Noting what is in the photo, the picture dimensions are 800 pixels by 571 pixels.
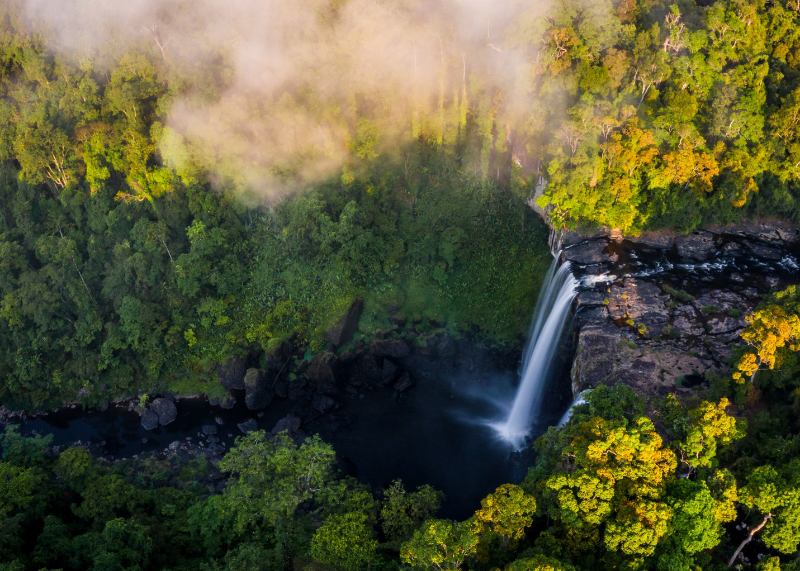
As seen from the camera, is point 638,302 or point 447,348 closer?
point 638,302

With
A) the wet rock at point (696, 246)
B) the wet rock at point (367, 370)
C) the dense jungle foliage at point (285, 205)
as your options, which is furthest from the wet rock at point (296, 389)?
the wet rock at point (696, 246)

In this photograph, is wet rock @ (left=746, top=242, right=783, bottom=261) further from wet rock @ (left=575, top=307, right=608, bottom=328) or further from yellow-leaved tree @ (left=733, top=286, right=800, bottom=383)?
wet rock @ (left=575, top=307, right=608, bottom=328)

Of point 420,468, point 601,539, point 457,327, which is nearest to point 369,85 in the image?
point 457,327

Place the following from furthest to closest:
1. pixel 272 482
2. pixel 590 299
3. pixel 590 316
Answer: pixel 590 299 → pixel 590 316 → pixel 272 482

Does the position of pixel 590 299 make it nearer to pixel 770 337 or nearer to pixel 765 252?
pixel 770 337

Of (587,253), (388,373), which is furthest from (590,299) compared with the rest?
(388,373)

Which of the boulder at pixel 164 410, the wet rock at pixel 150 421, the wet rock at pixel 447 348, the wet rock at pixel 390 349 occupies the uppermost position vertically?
the wet rock at pixel 447 348

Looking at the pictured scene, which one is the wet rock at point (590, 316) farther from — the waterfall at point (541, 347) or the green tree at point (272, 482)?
the green tree at point (272, 482)
